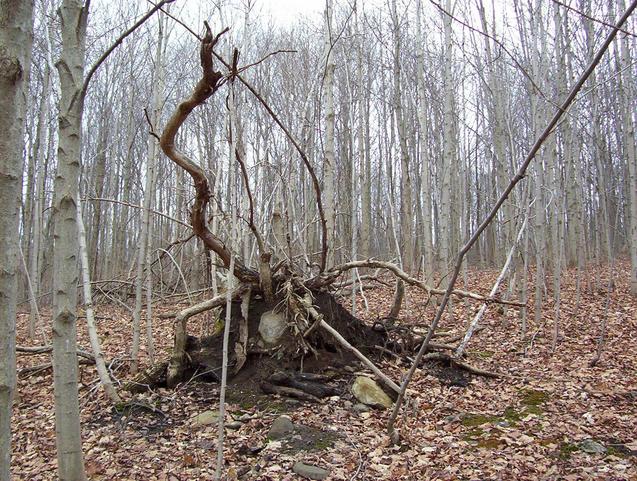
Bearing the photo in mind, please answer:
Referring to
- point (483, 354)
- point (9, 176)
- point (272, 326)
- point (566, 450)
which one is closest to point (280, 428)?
point (272, 326)

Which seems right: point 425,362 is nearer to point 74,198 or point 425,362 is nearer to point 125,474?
point 125,474

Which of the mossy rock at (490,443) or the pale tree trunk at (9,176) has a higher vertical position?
the pale tree trunk at (9,176)

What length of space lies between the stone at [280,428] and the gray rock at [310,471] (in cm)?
49

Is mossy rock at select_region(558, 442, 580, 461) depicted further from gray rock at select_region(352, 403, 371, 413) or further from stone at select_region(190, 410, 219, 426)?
stone at select_region(190, 410, 219, 426)

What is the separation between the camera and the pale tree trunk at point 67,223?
7.77ft

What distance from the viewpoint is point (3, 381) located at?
50.8 inches

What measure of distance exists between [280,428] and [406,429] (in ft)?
3.63

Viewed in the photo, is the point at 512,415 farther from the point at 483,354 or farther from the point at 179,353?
the point at 179,353

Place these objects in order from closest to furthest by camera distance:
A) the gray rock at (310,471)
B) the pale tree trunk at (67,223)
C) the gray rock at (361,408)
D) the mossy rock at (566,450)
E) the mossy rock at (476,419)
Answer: the pale tree trunk at (67,223) → the gray rock at (310,471) → the mossy rock at (566,450) → the mossy rock at (476,419) → the gray rock at (361,408)

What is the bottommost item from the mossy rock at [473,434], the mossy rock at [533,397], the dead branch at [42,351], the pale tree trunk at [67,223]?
the mossy rock at [473,434]

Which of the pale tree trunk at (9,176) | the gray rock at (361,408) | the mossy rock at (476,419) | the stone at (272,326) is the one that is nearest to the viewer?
the pale tree trunk at (9,176)

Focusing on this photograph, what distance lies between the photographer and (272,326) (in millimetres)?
5184

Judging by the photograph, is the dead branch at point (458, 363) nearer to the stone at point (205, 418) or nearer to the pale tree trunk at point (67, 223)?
the stone at point (205, 418)

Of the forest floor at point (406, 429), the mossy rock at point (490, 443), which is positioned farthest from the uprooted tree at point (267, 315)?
the mossy rock at point (490, 443)
